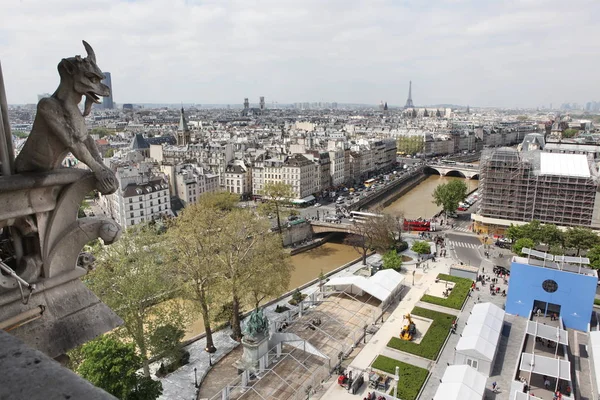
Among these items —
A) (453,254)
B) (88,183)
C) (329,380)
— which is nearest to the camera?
(88,183)

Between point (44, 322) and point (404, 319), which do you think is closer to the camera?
point (44, 322)

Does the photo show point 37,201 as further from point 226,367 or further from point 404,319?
point 404,319

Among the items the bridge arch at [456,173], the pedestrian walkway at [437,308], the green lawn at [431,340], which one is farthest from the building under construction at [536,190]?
the bridge arch at [456,173]

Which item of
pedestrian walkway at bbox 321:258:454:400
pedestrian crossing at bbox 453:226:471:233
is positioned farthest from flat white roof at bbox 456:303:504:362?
pedestrian crossing at bbox 453:226:471:233

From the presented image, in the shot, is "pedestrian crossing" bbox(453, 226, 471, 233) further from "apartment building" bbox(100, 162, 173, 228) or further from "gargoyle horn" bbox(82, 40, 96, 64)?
"gargoyle horn" bbox(82, 40, 96, 64)

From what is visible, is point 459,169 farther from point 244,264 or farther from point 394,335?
point 244,264

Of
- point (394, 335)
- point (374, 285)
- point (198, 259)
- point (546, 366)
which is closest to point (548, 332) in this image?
point (546, 366)

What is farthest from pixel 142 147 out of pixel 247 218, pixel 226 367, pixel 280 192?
pixel 226 367

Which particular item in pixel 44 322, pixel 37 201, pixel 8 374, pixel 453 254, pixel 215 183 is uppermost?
pixel 37 201
